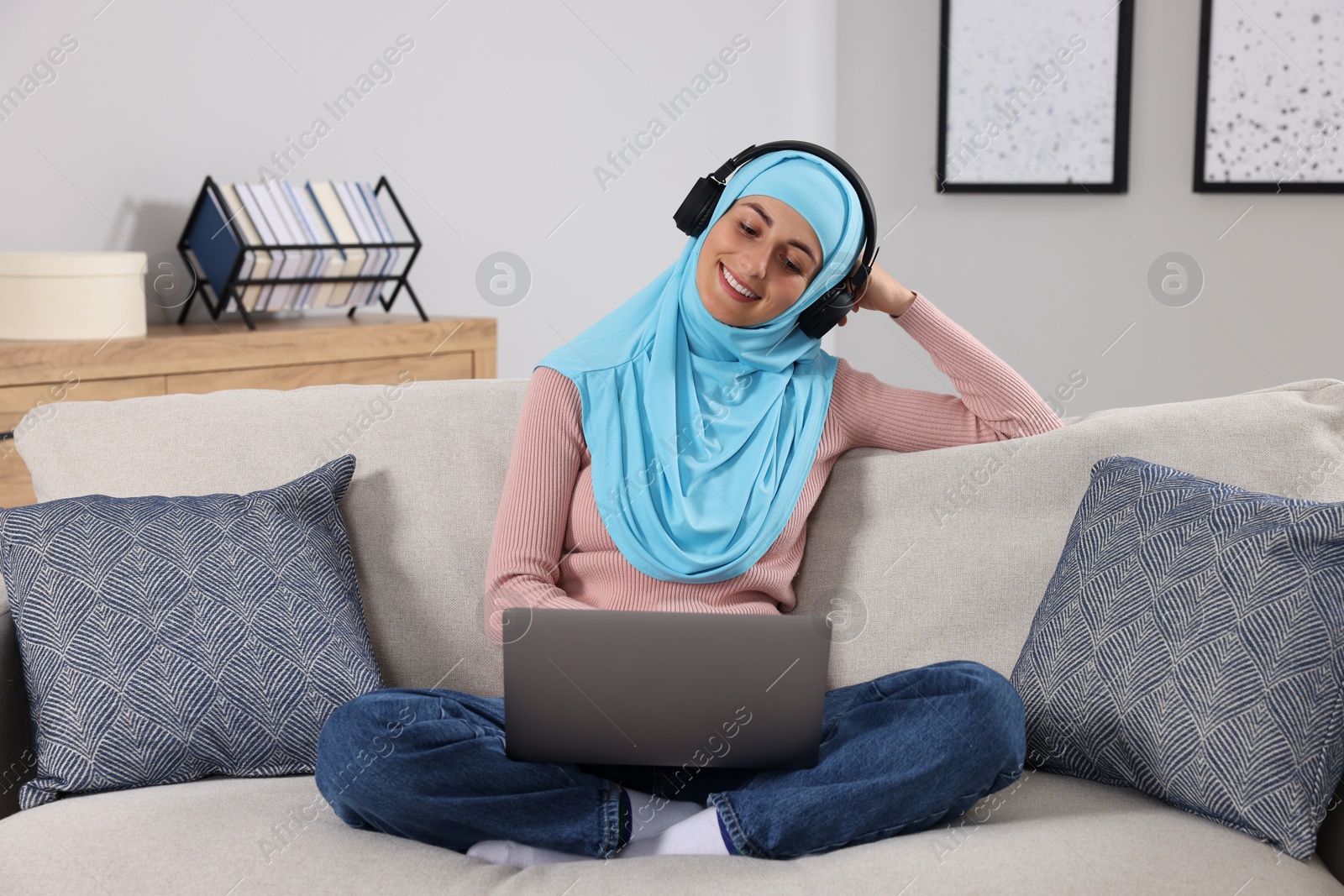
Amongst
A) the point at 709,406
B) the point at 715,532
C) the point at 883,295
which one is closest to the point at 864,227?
the point at 883,295

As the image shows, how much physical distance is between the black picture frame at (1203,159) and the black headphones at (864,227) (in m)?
1.98

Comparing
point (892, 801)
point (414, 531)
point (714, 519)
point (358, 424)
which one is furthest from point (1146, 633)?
point (358, 424)

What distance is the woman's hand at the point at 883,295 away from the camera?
1.77 m

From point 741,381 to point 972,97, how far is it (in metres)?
2.39

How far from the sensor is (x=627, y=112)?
3744 mm

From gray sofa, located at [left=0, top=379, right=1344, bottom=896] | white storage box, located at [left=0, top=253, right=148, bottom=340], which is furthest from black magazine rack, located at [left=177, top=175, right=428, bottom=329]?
gray sofa, located at [left=0, top=379, right=1344, bottom=896]

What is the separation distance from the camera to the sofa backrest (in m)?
1.63

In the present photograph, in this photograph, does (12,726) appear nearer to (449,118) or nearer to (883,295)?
(883,295)

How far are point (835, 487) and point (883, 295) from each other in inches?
12.1

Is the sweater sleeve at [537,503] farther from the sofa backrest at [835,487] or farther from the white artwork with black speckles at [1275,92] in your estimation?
the white artwork with black speckles at [1275,92]

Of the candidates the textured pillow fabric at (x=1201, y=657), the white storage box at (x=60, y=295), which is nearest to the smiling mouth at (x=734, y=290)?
the textured pillow fabric at (x=1201, y=657)

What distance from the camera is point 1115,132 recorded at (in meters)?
3.41

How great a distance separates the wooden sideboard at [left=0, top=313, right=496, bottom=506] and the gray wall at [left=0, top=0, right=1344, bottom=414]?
0.36 meters

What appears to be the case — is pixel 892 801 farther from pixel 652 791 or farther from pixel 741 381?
pixel 741 381
